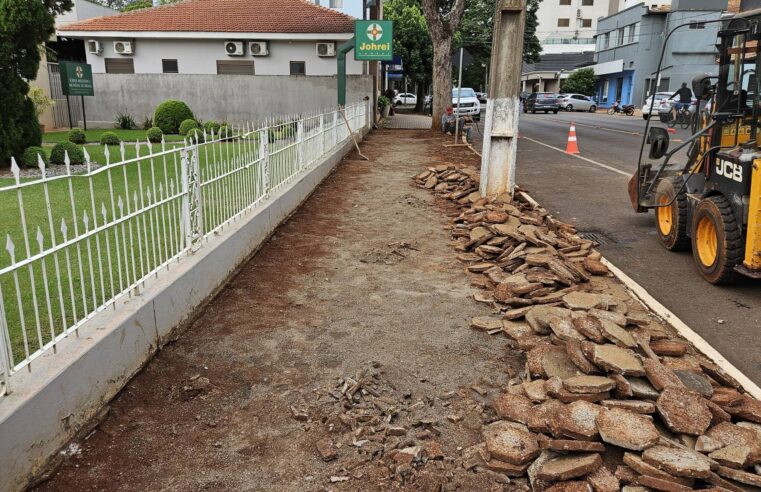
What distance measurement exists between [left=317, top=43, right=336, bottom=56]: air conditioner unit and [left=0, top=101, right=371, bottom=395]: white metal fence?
13.8 meters

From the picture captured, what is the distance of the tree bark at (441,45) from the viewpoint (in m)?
22.3

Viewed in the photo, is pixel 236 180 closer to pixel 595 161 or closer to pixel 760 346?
pixel 760 346

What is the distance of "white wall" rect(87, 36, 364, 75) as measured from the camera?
25141mm

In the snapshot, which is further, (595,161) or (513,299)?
(595,161)

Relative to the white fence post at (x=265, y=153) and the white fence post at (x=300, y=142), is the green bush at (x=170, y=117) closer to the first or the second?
the white fence post at (x=300, y=142)

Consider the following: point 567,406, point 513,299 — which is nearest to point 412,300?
point 513,299

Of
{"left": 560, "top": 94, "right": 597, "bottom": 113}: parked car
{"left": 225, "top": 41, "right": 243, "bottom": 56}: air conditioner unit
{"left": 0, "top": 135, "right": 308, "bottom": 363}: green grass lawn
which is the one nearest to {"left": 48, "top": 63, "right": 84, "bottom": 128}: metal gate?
{"left": 225, "top": 41, "right": 243, "bottom": 56}: air conditioner unit

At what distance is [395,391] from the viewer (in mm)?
4055

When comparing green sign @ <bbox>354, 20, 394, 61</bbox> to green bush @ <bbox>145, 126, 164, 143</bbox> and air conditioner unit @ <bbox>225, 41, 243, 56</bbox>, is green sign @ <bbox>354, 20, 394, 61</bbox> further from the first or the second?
air conditioner unit @ <bbox>225, 41, 243, 56</bbox>

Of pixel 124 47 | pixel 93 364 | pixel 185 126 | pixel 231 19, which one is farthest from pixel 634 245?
pixel 124 47

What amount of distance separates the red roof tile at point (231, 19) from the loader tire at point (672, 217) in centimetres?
1890

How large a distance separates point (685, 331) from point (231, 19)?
25.1 metres

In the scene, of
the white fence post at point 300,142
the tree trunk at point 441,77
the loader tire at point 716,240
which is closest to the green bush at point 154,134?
the white fence post at point 300,142

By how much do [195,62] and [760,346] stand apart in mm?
24881
